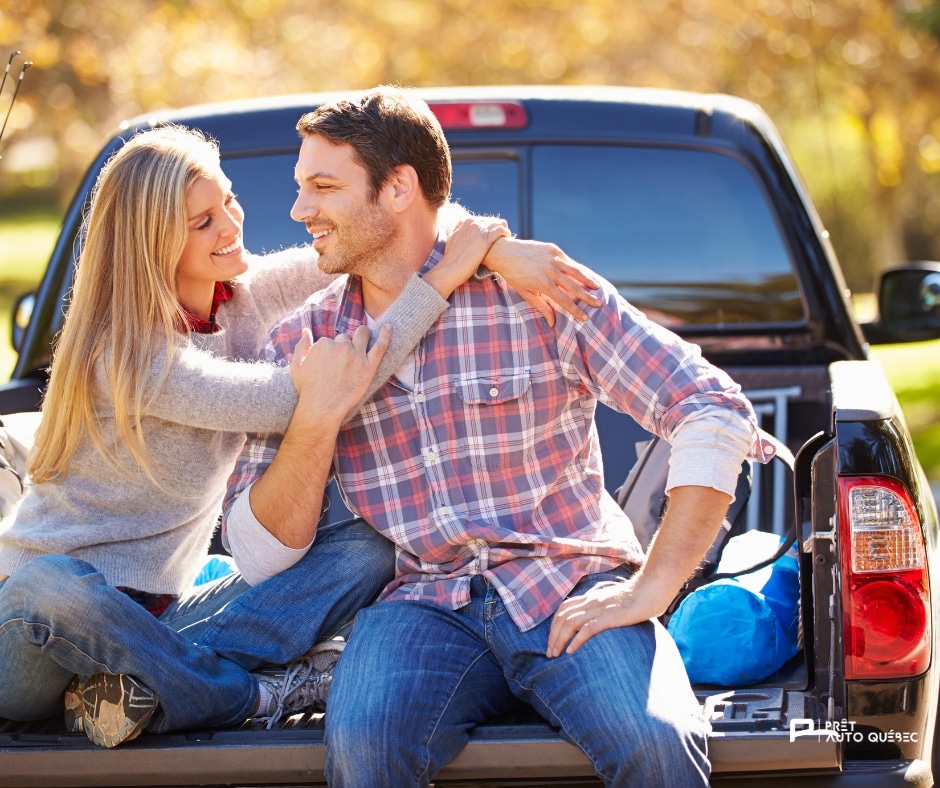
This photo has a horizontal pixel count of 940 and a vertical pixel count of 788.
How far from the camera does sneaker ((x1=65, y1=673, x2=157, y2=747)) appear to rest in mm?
2678

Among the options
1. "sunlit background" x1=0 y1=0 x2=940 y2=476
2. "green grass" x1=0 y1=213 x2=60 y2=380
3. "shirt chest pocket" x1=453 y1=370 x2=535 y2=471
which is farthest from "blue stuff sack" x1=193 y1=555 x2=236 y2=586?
"green grass" x1=0 y1=213 x2=60 y2=380

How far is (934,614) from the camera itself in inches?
109

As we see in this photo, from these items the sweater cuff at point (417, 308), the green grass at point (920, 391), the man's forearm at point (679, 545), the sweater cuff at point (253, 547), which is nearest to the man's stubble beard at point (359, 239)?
the sweater cuff at point (417, 308)

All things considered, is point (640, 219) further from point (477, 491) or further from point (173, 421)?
point (173, 421)

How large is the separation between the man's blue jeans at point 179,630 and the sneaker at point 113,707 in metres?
0.03

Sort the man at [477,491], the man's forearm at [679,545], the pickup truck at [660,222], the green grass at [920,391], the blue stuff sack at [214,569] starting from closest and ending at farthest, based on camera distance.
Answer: the man at [477,491] < the man's forearm at [679,545] < the blue stuff sack at [214,569] < the pickup truck at [660,222] < the green grass at [920,391]

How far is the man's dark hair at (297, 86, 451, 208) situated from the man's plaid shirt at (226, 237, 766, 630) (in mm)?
347

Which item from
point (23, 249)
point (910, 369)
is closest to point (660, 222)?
point (910, 369)

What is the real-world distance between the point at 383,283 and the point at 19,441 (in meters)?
1.12

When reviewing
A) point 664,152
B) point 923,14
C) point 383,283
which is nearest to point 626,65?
point 923,14

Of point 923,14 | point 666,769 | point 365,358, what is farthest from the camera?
point 923,14

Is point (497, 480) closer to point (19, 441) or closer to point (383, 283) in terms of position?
point (383, 283)

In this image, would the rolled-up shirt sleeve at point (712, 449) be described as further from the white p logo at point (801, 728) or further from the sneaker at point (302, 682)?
the sneaker at point (302, 682)

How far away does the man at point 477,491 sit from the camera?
2697 millimetres
